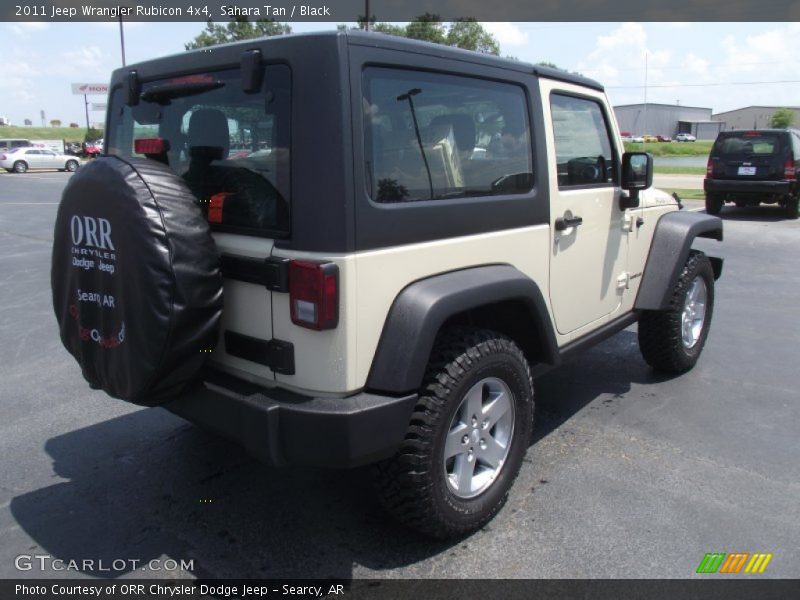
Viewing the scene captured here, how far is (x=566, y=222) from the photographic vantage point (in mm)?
3342

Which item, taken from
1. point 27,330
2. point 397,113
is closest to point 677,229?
point 397,113

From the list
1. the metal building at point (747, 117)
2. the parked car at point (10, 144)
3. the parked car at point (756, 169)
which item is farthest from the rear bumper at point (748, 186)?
the metal building at point (747, 117)

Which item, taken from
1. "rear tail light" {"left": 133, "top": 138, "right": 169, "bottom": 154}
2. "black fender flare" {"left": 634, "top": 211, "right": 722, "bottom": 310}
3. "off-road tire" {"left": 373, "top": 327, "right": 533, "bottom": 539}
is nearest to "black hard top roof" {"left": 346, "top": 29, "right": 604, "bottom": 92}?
"rear tail light" {"left": 133, "top": 138, "right": 169, "bottom": 154}

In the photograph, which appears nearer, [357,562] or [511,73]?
[357,562]

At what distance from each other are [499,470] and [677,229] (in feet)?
7.74

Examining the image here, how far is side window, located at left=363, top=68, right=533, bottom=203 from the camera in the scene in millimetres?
2432

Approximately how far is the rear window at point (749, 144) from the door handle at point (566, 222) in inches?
464

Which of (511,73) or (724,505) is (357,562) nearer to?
(724,505)

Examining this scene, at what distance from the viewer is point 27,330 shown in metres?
5.81

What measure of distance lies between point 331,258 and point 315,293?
0.13 m

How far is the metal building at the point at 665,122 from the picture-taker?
299ft

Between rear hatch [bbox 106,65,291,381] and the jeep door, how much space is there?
149 centimetres

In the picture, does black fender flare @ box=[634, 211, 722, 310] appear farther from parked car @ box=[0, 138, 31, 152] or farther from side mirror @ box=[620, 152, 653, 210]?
parked car @ box=[0, 138, 31, 152]

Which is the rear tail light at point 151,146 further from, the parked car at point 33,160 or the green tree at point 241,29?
the parked car at point 33,160
